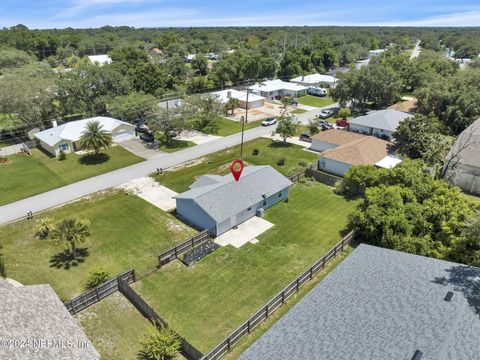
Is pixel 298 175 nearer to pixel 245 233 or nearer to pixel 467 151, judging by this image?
pixel 245 233

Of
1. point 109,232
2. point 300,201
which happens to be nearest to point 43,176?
point 109,232

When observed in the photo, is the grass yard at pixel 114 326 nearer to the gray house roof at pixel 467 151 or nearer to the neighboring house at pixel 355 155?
Result: the neighboring house at pixel 355 155

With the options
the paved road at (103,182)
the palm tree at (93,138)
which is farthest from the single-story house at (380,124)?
the palm tree at (93,138)

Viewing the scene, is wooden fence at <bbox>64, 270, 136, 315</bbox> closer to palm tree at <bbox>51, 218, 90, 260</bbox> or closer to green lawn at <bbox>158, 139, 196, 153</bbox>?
palm tree at <bbox>51, 218, 90, 260</bbox>

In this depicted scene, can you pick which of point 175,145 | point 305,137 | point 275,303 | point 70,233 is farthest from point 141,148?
point 275,303

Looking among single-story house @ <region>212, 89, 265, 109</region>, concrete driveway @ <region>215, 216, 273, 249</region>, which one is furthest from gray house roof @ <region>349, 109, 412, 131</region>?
concrete driveway @ <region>215, 216, 273, 249</region>

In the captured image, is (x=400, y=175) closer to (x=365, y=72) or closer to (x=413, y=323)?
(x=413, y=323)
